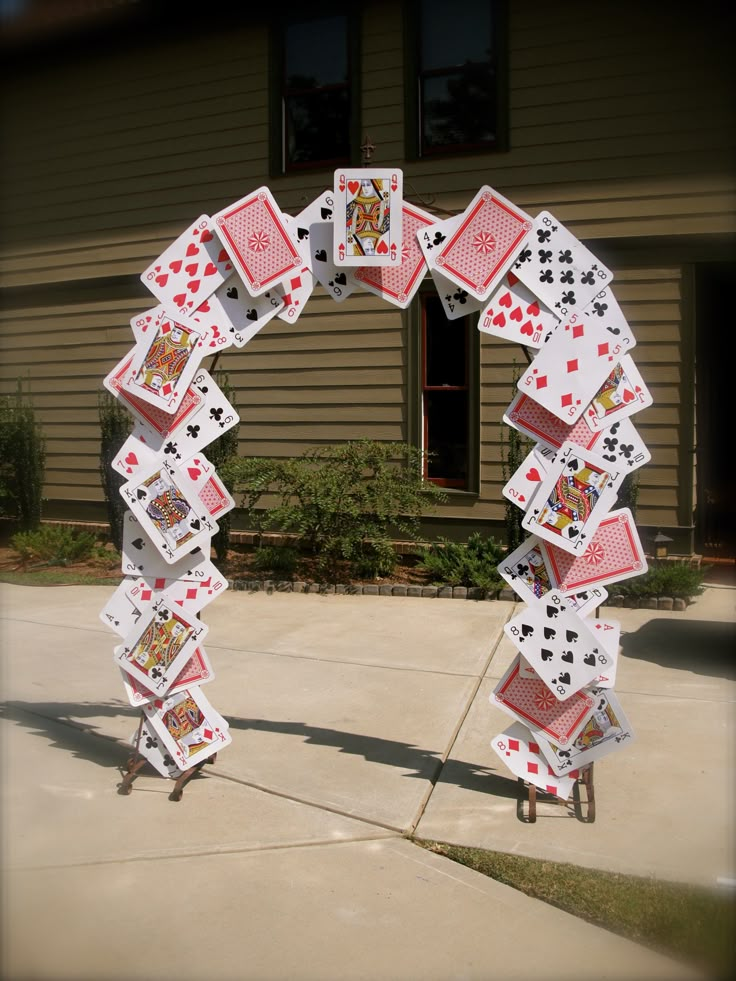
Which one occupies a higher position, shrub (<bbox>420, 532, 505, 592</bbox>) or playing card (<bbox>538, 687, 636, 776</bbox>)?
shrub (<bbox>420, 532, 505, 592</bbox>)

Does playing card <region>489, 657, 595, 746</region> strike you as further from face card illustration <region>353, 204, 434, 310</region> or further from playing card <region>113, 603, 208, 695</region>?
face card illustration <region>353, 204, 434, 310</region>

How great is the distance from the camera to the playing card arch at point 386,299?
412 centimetres

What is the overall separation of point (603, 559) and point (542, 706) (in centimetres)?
74

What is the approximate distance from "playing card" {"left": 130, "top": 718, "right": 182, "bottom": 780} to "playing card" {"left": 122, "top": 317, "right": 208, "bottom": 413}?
1.59 m

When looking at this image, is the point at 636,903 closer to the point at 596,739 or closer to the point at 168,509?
the point at 596,739

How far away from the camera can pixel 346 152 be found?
33.0ft

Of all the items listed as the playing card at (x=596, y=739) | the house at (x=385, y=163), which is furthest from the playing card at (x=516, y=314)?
the house at (x=385, y=163)

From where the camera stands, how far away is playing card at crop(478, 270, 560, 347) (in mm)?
4258

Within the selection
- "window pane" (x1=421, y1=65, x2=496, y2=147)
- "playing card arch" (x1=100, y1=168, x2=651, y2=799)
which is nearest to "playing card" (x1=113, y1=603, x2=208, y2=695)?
"playing card arch" (x1=100, y1=168, x2=651, y2=799)

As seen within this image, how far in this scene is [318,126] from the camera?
10.2 m

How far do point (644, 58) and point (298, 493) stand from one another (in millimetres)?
5202

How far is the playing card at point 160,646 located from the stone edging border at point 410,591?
4.41 m

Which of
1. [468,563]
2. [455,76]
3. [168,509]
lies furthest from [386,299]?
[455,76]

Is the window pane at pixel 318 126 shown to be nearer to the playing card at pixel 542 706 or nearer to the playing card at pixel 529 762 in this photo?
the playing card at pixel 542 706
